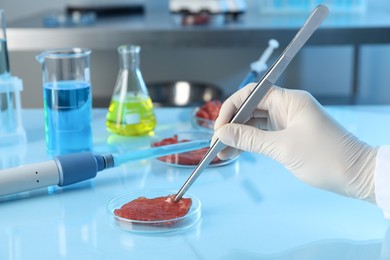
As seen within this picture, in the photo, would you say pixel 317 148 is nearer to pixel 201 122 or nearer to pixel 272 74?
pixel 272 74

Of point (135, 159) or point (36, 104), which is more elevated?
point (135, 159)

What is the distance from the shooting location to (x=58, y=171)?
1.03 meters


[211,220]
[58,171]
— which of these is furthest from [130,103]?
[211,220]

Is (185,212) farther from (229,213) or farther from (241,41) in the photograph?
(241,41)

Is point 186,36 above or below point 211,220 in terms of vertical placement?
above

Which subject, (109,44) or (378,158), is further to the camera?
(109,44)

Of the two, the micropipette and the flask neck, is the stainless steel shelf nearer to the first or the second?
the flask neck

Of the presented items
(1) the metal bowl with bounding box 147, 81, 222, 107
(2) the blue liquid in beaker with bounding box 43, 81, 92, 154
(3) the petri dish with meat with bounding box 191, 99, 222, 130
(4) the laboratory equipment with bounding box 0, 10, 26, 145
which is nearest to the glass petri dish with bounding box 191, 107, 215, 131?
(3) the petri dish with meat with bounding box 191, 99, 222, 130

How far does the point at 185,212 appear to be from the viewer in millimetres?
916

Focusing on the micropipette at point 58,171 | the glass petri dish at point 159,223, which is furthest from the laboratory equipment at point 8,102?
the glass petri dish at point 159,223

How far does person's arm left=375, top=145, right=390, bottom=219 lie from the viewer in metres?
0.92

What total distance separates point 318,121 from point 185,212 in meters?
0.24

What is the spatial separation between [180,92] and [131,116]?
127cm

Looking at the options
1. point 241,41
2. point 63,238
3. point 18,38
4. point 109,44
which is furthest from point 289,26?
point 63,238
